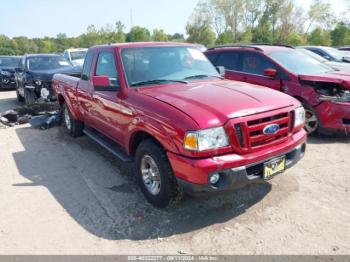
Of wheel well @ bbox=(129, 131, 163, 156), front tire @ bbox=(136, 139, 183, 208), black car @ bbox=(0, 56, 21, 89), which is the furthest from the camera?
black car @ bbox=(0, 56, 21, 89)

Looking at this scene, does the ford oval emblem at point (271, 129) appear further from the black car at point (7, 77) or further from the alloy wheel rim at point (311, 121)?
the black car at point (7, 77)

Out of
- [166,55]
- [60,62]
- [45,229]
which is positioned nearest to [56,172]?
[45,229]

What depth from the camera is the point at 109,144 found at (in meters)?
4.98

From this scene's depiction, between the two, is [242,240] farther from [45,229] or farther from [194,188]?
[45,229]

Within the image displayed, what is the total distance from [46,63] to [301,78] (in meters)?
8.54

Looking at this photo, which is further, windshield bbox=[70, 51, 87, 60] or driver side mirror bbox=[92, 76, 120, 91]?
windshield bbox=[70, 51, 87, 60]

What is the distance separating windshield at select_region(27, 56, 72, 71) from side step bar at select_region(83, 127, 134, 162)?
5.85m

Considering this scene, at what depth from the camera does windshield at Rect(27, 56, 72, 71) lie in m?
10.9

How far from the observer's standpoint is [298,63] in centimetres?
702

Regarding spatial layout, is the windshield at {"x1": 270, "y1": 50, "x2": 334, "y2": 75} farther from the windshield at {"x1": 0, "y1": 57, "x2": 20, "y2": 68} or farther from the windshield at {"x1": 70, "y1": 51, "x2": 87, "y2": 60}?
the windshield at {"x1": 0, "y1": 57, "x2": 20, "y2": 68}

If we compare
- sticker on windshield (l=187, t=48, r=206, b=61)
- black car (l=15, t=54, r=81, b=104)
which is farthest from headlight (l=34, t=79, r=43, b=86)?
sticker on windshield (l=187, t=48, r=206, b=61)

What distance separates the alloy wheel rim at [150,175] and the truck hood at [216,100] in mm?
755

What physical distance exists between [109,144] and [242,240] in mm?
2590

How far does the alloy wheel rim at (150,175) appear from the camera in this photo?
12.4 ft
